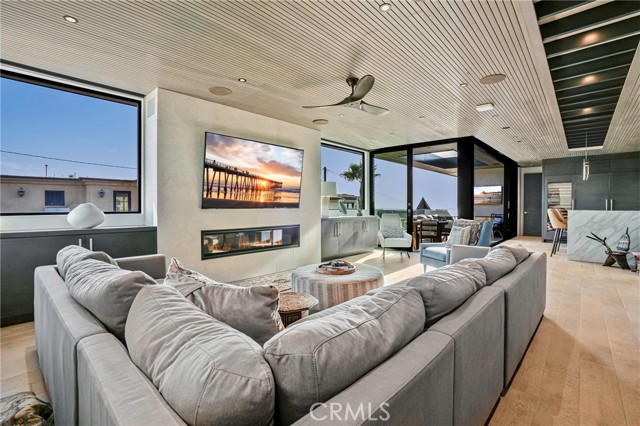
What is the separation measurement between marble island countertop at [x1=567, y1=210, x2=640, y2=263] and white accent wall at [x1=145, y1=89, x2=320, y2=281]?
577 cm

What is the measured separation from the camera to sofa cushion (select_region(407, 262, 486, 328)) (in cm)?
131

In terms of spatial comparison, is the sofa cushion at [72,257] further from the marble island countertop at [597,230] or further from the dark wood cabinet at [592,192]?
the dark wood cabinet at [592,192]

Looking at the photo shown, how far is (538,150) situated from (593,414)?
789cm

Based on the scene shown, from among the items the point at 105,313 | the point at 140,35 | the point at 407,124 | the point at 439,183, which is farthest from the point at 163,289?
the point at 439,183

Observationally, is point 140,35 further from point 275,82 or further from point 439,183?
point 439,183

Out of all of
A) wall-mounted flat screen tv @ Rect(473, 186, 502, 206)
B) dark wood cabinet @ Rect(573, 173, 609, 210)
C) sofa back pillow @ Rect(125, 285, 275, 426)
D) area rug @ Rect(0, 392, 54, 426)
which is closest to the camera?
sofa back pillow @ Rect(125, 285, 275, 426)

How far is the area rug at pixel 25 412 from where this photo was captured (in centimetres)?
144

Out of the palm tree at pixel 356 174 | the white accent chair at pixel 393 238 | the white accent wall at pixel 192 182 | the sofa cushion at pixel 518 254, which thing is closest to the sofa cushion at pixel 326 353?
the sofa cushion at pixel 518 254

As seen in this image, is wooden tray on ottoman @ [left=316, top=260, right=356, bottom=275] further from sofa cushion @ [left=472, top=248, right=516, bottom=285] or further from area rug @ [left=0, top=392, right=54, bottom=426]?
area rug @ [left=0, top=392, right=54, bottom=426]

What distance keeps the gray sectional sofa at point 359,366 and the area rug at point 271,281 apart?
9.20ft

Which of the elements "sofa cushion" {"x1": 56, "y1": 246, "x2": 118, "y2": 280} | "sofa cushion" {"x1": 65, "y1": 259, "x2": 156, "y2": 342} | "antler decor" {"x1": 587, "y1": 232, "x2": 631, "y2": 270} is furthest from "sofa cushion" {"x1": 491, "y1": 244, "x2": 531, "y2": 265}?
"antler decor" {"x1": 587, "y1": 232, "x2": 631, "y2": 270}

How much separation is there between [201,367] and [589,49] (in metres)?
4.30

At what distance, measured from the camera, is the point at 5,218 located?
10.7 ft

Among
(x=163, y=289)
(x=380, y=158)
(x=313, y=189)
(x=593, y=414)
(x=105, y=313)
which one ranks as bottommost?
(x=593, y=414)
